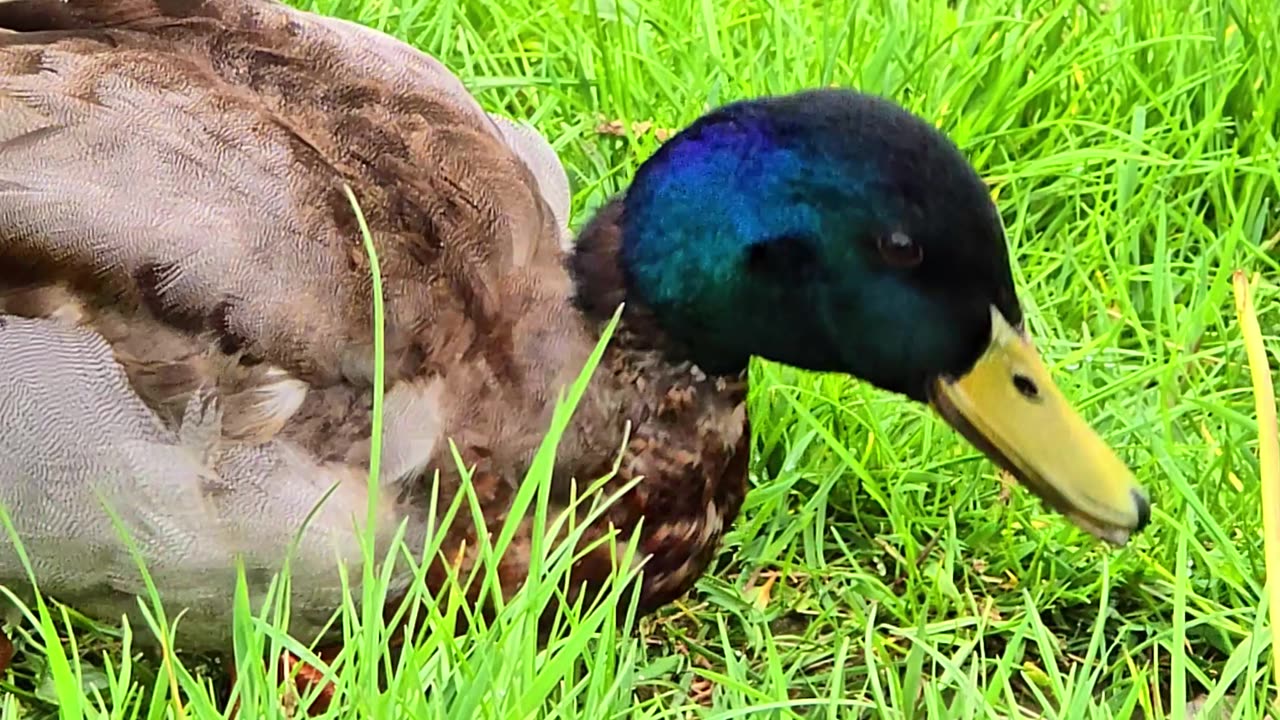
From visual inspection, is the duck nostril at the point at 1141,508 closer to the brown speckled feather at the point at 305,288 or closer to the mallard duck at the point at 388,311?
the mallard duck at the point at 388,311

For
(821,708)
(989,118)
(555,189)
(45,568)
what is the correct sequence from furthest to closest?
→ (989,118) → (555,189) → (821,708) → (45,568)

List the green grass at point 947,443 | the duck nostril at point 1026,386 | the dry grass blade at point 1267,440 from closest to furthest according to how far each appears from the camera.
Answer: the dry grass blade at point 1267,440 → the green grass at point 947,443 → the duck nostril at point 1026,386

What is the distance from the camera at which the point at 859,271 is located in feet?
6.75

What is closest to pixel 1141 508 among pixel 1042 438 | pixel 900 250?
pixel 1042 438

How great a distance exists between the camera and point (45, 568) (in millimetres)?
2035

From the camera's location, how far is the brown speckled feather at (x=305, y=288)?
1995 mm

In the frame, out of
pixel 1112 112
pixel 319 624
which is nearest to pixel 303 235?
pixel 319 624

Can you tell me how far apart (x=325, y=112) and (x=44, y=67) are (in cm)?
30

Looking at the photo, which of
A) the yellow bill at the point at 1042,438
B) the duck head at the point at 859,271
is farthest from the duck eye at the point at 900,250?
the yellow bill at the point at 1042,438

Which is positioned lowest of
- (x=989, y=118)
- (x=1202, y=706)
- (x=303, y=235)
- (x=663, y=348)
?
(x=1202, y=706)

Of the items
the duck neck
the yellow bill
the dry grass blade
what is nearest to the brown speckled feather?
the duck neck

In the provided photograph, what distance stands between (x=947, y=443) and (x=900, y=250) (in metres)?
0.69

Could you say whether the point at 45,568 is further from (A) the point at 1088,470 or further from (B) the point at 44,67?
(A) the point at 1088,470

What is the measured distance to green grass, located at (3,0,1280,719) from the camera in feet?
6.50
